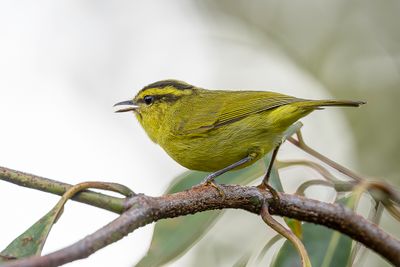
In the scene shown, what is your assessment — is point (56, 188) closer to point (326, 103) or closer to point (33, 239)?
point (33, 239)

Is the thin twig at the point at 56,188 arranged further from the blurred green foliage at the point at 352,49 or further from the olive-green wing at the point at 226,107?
the blurred green foliage at the point at 352,49

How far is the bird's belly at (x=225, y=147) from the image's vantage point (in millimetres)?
3312

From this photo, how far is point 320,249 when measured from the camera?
8.87ft

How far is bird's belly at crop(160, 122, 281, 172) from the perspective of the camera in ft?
10.9

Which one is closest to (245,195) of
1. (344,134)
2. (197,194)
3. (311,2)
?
(197,194)

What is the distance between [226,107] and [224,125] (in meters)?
0.22

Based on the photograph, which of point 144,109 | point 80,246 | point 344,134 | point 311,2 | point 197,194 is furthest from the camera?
point 311,2

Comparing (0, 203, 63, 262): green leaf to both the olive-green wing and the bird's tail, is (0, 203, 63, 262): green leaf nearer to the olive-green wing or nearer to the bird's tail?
the bird's tail

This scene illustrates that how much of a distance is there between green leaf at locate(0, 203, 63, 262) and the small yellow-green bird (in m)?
1.23

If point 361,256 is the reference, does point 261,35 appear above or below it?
above

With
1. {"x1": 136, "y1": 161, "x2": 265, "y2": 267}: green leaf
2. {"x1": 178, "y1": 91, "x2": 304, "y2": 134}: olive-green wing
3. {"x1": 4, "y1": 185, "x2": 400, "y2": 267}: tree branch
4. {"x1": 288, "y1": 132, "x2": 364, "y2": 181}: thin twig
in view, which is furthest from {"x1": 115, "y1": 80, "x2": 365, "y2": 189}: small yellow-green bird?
{"x1": 4, "y1": 185, "x2": 400, "y2": 267}: tree branch

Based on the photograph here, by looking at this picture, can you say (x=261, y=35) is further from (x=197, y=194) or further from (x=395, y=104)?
(x=197, y=194)

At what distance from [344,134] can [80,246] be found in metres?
5.50

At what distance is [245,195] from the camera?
2119 mm
